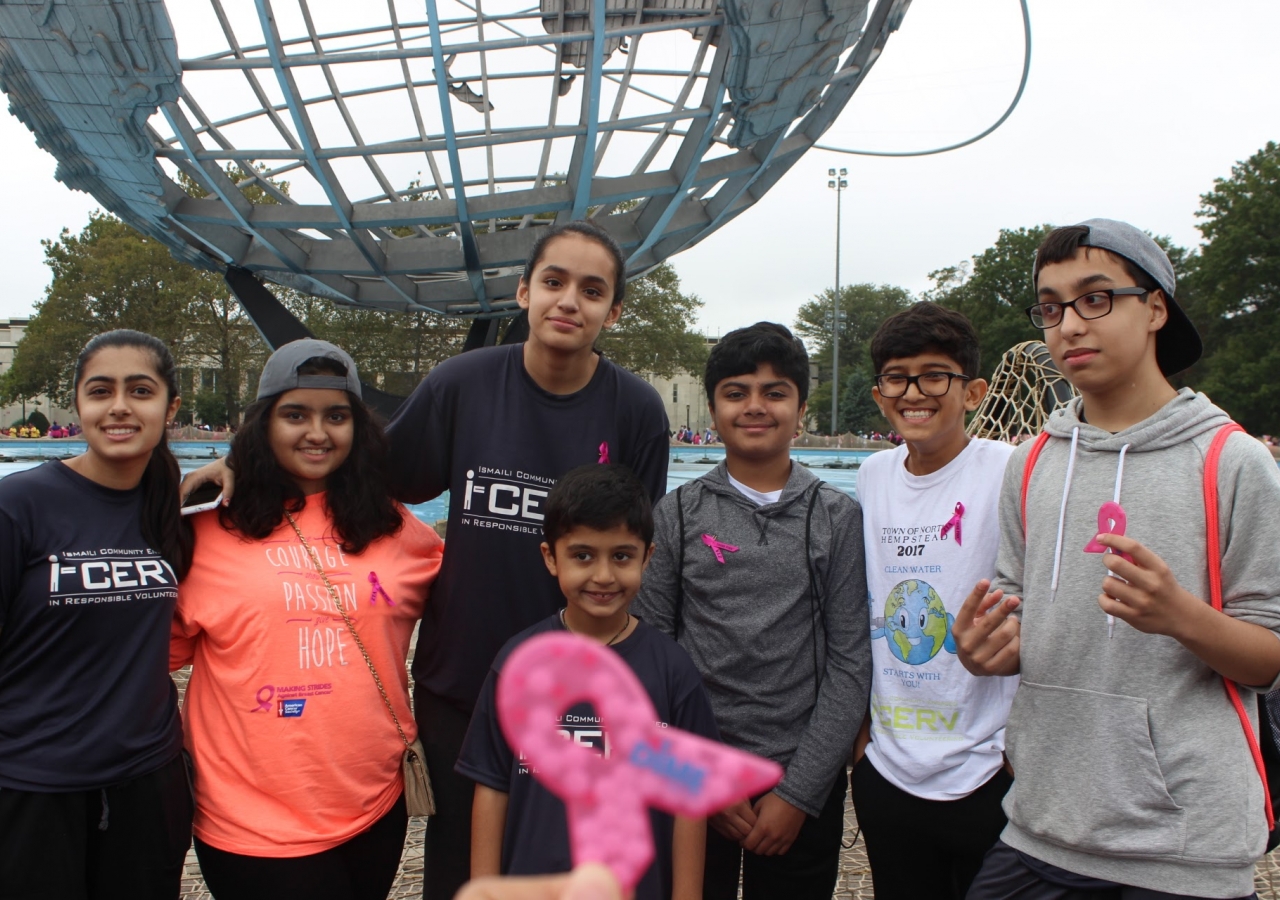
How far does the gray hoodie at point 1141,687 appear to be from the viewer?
4.46 feet

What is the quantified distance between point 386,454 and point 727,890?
126cm

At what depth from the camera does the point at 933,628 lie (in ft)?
6.38

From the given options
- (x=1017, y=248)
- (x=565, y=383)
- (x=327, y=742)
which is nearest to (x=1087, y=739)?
(x=565, y=383)

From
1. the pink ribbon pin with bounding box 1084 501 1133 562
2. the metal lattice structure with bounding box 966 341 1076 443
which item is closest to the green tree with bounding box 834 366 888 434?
the metal lattice structure with bounding box 966 341 1076 443

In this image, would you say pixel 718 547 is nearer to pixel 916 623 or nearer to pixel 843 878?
pixel 916 623

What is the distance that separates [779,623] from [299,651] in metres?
1.02

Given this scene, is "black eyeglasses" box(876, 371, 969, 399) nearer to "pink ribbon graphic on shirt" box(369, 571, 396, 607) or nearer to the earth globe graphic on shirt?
the earth globe graphic on shirt

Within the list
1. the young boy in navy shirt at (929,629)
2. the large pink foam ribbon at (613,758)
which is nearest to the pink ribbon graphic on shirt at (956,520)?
the young boy in navy shirt at (929,629)

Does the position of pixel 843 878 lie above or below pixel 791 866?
below

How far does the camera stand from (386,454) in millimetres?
2127

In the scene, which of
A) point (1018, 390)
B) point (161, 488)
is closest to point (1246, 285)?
point (1018, 390)

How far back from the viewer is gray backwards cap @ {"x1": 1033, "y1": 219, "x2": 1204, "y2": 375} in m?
1.53

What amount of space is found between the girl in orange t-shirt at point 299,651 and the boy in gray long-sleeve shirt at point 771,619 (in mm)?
617

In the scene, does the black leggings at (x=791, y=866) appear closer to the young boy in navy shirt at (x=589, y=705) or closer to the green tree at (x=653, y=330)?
the young boy in navy shirt at (x=589, y=705)
